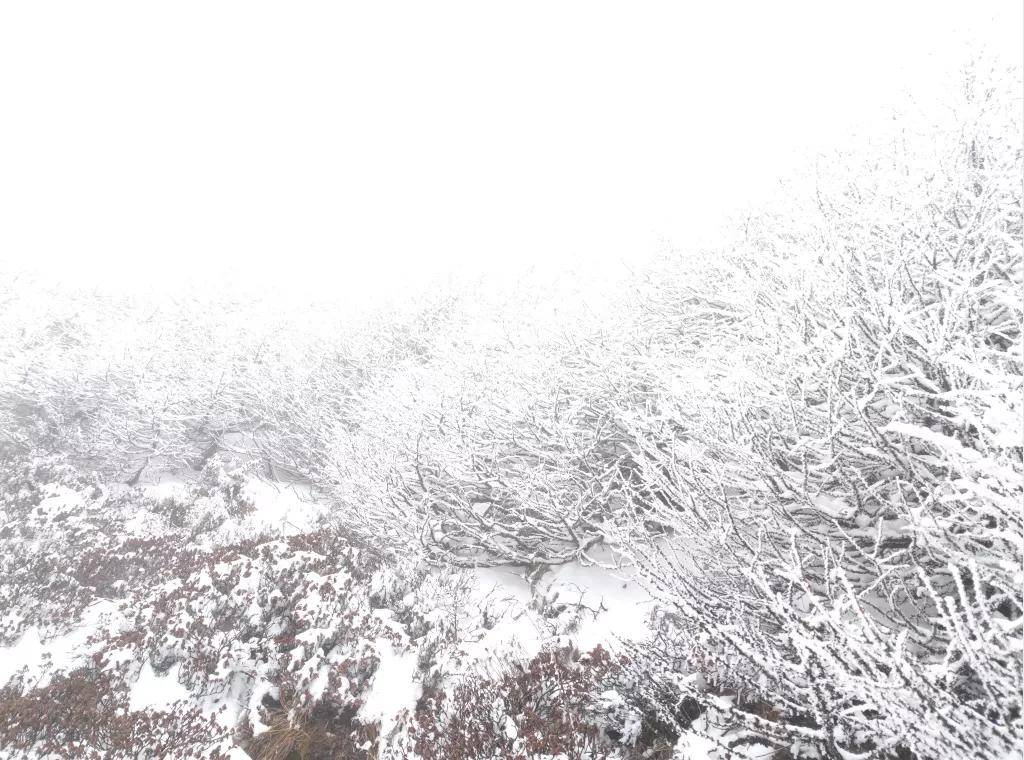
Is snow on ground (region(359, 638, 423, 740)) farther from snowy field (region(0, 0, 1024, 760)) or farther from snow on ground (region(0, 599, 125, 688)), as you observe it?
snow on ground (region(0, 599, 125, 688))

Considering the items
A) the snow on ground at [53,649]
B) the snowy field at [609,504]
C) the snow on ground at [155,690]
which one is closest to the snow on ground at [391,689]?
the snowy field at [609,504]

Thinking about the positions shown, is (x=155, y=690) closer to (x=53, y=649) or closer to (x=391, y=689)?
(x=53, y=649)

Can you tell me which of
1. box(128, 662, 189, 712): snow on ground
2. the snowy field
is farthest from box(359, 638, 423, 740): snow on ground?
box(128, 662, 189, 712): snow on ground

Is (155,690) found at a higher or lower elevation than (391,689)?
higher

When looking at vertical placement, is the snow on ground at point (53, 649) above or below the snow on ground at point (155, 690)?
above

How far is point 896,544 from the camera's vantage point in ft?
12.5

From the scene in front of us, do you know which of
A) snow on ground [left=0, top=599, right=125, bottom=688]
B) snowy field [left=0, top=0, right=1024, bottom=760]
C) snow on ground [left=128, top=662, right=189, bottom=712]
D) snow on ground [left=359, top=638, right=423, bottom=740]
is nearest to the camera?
snowy field [left=0, top=0, right=1024, bottom=760]

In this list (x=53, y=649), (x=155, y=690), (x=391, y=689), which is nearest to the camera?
(x=391, y=689)

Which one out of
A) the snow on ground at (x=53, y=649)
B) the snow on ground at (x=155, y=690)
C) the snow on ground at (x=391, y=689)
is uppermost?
the snow on ground at (x=53, y=649)

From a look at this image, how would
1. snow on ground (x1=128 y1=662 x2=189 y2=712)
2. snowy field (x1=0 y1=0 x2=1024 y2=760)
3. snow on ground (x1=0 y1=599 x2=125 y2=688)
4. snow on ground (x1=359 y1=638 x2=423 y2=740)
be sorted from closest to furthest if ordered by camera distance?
snowy field (x1=0 y1=0 x2=1024 y2=760) < snow on ground (x1=359 y1=638 x2=423 y2=740) < snow on ground (x1=128 y1=662 x2=189 y2=712) < snow on ground (x1=0 y1=599 x2=125 y2=688)

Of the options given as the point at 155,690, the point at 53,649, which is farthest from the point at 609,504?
the point at 53,649

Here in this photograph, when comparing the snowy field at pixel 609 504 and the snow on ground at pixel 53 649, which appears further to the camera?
the snow on ground at pixel 53 649

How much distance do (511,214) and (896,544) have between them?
41.7 meters

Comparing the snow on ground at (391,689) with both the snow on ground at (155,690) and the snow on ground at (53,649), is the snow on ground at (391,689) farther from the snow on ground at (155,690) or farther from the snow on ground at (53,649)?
the snow on ground at (53,649)
